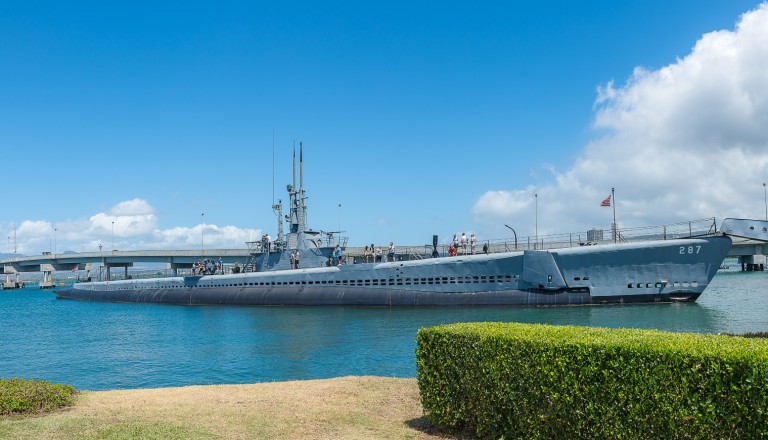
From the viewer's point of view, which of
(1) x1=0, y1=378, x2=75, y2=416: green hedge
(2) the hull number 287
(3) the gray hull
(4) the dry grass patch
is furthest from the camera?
(3) the gray hull

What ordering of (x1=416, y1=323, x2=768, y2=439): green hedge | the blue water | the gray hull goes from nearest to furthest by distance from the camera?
1. (x1=416, y1=323, x2=768, y2=439): green hedge
2. the blue water
3. the gray hull

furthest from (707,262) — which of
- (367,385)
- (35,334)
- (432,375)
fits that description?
(35,334)

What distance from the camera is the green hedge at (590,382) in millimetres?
5707

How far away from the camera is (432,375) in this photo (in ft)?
29.3

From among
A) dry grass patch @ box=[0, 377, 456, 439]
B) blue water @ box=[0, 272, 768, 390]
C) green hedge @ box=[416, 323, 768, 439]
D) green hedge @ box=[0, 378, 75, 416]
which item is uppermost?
green hedge @ box=[416, 323, 768, 439]

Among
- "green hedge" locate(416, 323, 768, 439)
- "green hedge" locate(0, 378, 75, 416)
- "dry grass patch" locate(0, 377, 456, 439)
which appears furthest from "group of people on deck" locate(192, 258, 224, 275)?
→ "green hedge" locate(416, 323, 768, 439)

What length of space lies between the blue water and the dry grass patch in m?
5.33

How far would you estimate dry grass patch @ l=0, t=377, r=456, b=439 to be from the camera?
28.7ft

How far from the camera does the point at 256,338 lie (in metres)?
27.7

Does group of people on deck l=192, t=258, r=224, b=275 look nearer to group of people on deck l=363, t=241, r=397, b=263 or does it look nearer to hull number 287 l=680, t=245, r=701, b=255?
group of people on deck l=363, t=241, r=397, b=263

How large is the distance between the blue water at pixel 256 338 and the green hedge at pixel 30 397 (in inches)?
301

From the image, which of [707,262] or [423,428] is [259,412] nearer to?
[423,428]

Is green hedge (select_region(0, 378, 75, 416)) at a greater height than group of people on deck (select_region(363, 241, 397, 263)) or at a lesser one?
lesser

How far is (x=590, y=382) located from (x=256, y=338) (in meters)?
22.7
